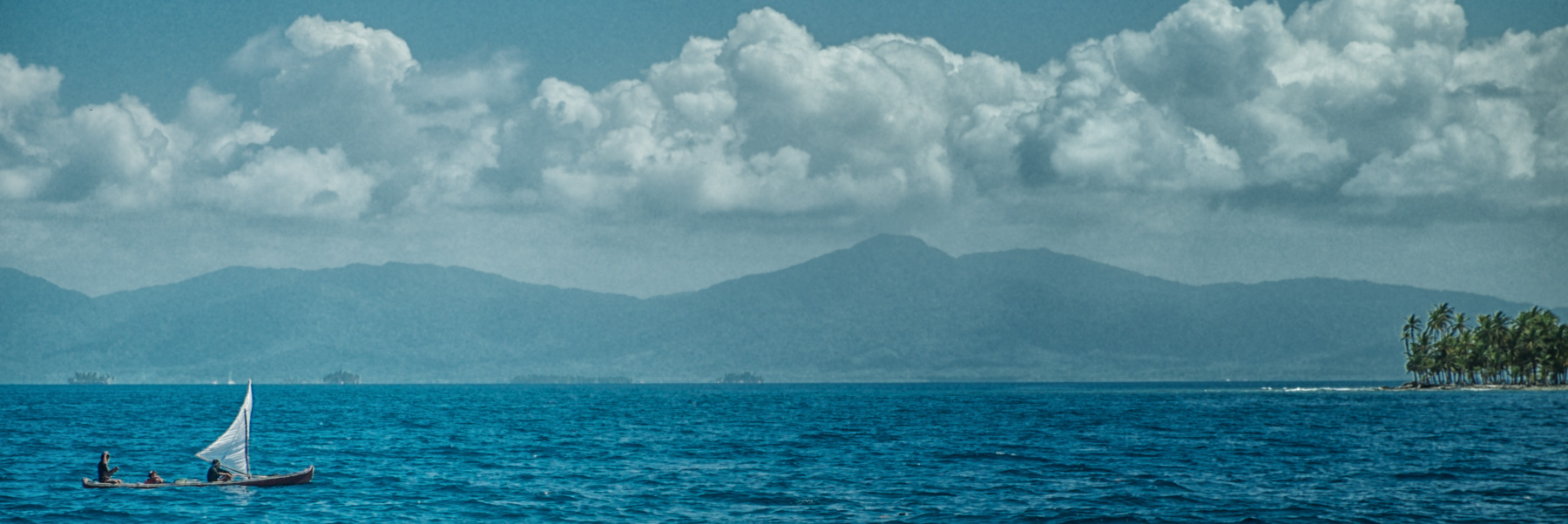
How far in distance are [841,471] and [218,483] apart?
33.4 m

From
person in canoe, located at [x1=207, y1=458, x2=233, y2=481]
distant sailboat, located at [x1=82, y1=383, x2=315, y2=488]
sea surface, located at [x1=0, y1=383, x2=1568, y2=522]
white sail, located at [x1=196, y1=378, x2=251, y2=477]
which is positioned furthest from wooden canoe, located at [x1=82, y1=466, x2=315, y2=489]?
white sail, located at [x1=196, y1=378, x2=251, y2=477]

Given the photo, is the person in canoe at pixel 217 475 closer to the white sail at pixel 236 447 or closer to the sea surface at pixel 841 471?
the white sail at pixel 236 447

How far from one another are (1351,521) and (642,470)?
1537 inches

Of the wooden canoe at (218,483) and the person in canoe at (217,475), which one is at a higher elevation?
the person in canoe at (217,475)

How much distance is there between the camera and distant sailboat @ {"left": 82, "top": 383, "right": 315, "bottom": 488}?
6325 centimetres

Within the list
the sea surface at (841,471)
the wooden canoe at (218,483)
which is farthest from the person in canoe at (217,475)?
the sea surface at (841,471)

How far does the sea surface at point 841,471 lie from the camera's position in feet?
181

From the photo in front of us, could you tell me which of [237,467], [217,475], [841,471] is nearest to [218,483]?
[217,475]

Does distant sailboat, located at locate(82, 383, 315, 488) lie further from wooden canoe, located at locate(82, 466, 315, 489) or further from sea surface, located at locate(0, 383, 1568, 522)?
sea surface, located at locate(0, 383, 1568, 522)

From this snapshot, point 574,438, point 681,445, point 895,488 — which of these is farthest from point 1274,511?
point 574,438

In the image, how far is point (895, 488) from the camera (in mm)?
63031

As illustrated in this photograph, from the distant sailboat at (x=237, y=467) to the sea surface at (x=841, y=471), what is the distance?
0.77 metres

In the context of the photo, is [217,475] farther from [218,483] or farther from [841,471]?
[841,471]

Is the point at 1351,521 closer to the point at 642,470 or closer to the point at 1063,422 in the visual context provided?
the point at 642,470
